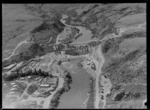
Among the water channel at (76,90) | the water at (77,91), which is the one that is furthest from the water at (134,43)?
the water at (77,91)

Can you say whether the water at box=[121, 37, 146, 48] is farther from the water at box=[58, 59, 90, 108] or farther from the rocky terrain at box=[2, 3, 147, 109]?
the water at box=[58, 59, 90, 108]

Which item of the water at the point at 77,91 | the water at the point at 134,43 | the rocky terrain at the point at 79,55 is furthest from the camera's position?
the water at the point at 134,43

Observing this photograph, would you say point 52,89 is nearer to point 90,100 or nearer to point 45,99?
point 45,99

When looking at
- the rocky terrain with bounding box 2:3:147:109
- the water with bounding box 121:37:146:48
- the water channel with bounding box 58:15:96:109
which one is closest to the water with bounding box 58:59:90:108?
the water channel with bounding box 58:15:96:109

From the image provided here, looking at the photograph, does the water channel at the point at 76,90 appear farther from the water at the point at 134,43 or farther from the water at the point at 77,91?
the water at the point at 134,43

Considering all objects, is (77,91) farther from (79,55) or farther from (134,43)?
(134,43)

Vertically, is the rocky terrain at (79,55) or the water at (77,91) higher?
the rocky terrain at (79,55)
